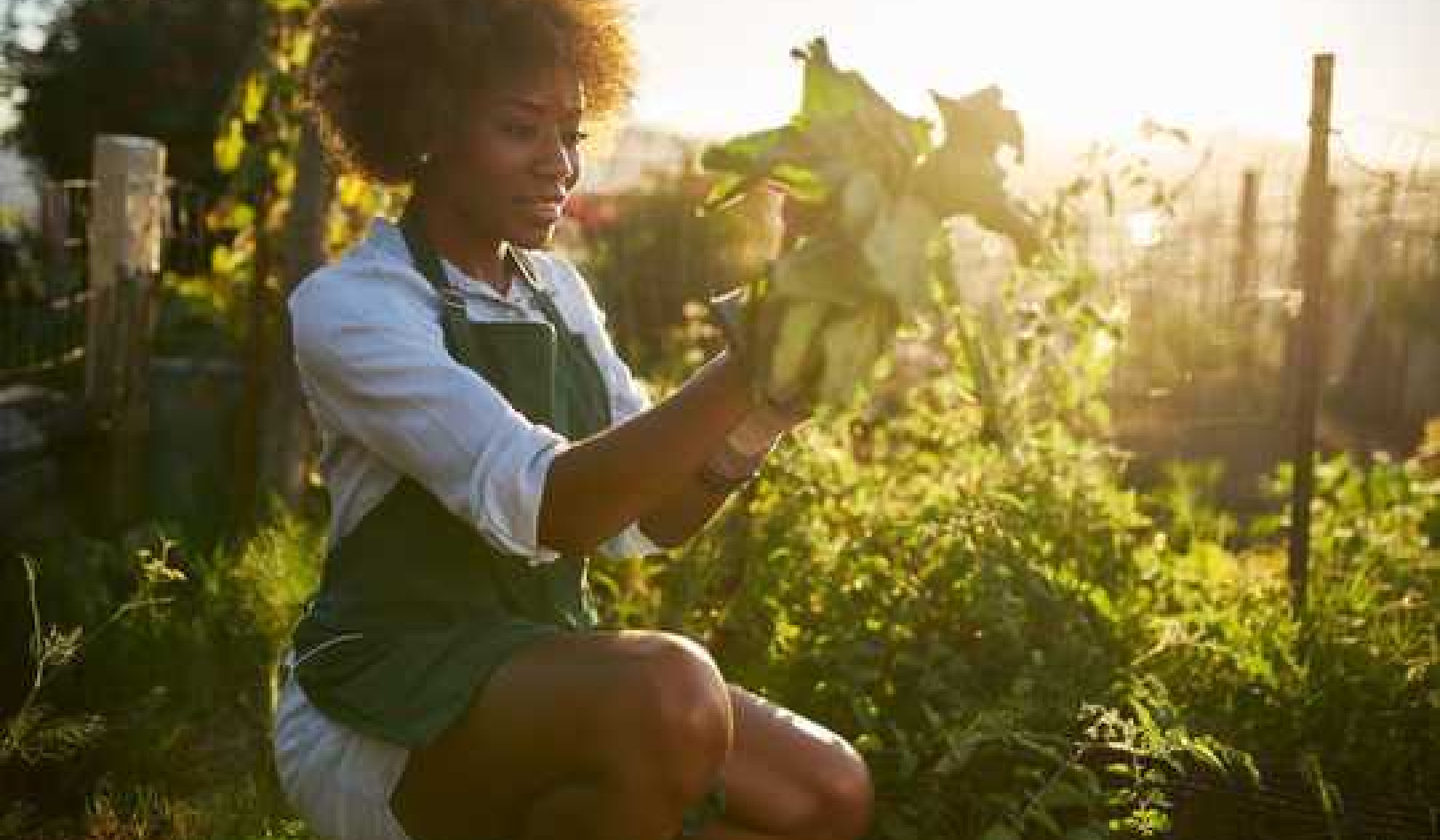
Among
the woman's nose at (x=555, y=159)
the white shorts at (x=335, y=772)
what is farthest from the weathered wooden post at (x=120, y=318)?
the woman's nose at (x=555, y=159)

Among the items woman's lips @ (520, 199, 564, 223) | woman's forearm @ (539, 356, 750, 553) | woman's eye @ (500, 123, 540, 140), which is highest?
woman's eye @ (500, 123, 540, 140)

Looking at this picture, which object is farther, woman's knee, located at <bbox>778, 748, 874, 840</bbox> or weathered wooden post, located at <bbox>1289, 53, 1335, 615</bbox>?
weathered wooden post, located at <bbox>1289, 53, 1335, 615</bbox>

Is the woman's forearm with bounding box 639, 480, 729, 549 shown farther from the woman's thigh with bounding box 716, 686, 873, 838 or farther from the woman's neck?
the woman's neck

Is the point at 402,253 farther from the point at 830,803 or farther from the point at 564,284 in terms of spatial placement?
the point at 830,803

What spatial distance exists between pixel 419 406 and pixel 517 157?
45cm

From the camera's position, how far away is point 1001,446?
408 centimetres

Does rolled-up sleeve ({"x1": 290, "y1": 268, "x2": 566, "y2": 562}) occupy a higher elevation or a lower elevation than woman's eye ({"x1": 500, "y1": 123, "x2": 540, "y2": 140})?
lower

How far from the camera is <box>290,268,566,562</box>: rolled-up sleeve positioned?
1897mm

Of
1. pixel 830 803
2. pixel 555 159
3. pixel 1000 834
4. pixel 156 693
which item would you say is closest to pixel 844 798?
pixel 830 803

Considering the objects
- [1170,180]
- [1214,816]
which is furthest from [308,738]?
Answer: [1170,180]

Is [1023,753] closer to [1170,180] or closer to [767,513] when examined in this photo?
[767,513]

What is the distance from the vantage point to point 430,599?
220cm

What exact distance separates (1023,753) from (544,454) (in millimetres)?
1380

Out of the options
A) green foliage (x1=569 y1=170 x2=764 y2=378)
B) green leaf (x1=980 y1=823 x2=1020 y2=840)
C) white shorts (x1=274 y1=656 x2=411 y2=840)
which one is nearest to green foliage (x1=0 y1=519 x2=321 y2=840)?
white shorts (x1=274 y1=656 x2=411 y2=840)
